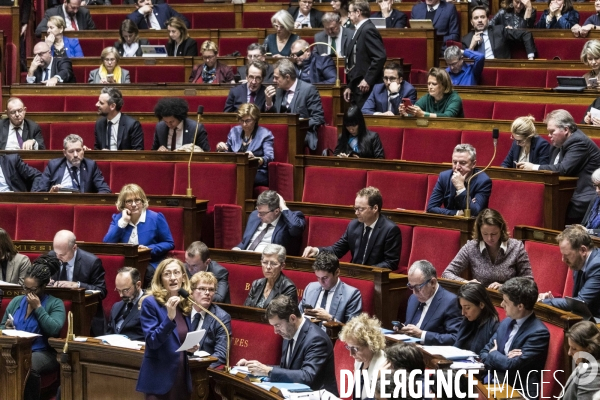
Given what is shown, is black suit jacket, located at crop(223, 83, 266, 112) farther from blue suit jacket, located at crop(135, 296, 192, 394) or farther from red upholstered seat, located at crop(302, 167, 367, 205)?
blue suit jacket, located at crop(135, 296, 192, 394)

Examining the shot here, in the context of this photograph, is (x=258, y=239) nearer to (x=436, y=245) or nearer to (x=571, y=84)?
(x=436, y=245)

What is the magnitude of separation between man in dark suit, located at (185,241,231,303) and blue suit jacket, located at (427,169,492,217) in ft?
1.83

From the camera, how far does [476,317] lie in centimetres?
206

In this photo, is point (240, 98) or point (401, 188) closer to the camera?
point (401, 188)

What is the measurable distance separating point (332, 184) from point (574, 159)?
0.67 m

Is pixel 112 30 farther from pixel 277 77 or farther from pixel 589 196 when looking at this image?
pixel 589 196

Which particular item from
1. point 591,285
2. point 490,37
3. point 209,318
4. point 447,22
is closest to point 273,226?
point 209,318

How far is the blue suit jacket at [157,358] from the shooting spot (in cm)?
202

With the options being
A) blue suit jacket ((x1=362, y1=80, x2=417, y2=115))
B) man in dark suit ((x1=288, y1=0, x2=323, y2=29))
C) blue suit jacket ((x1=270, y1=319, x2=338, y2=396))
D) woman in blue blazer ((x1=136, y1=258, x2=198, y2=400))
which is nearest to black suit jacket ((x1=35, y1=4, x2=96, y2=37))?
man in dark suit ((x1=288, y1=0, x2=323, y2=29))

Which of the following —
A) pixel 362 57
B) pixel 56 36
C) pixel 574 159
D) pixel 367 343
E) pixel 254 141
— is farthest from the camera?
pixel 56 36

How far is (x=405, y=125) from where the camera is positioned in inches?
125

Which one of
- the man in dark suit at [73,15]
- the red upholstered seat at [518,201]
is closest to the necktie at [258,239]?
the red upholstered seat at [518,201]

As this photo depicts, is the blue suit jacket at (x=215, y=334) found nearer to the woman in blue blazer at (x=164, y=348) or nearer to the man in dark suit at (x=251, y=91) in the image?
the woman in blue blazer at (x=164, y=348)

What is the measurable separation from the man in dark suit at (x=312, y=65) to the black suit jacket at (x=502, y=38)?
21.2 inches
